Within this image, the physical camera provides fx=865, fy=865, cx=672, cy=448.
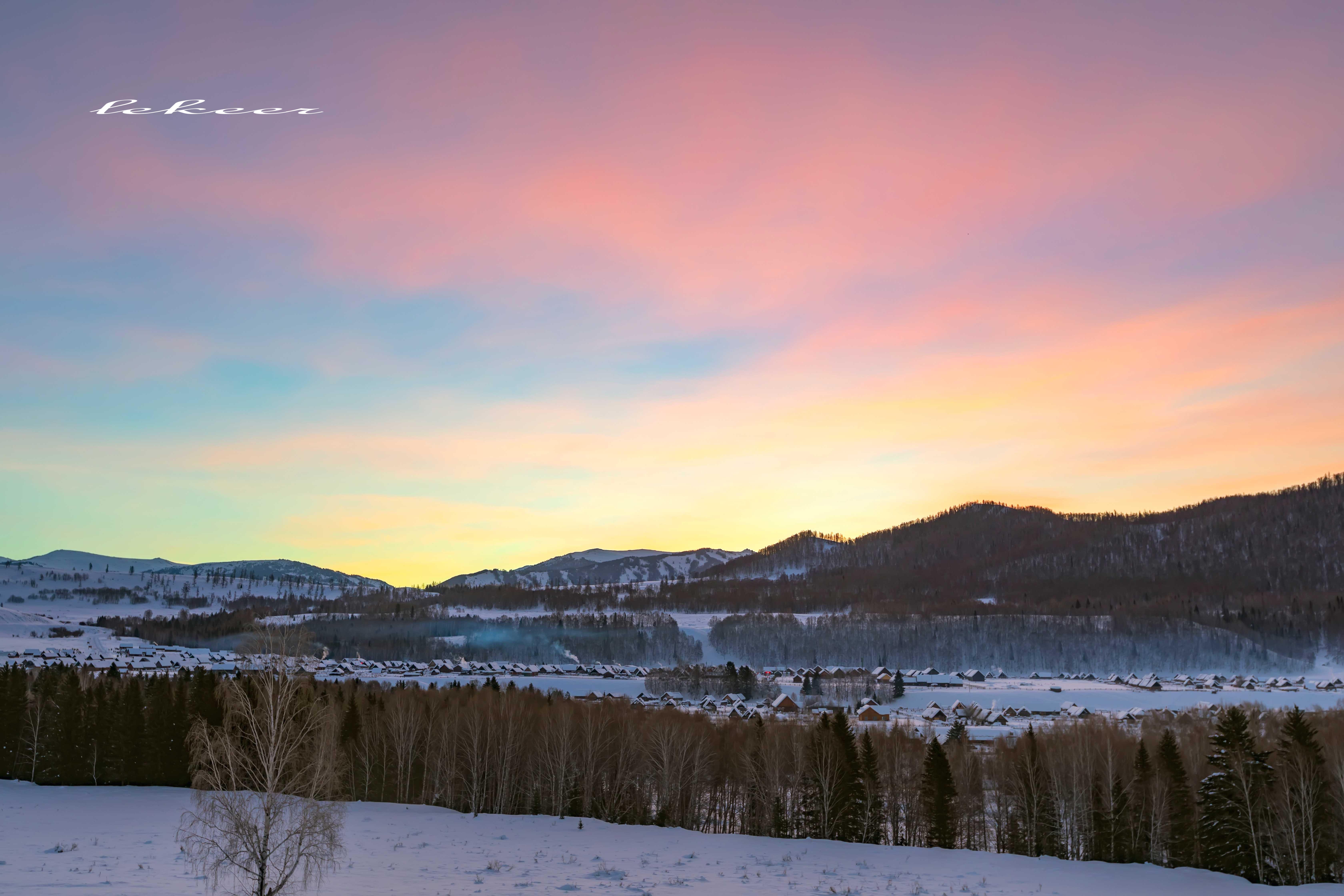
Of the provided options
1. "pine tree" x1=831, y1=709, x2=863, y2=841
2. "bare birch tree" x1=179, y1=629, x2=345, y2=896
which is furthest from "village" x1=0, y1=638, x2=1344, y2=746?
"bare birch tree" x1=179, y1=629, x2=345, y2=896

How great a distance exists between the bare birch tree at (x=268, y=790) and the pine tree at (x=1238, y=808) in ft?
158

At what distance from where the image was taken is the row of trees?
166 ft

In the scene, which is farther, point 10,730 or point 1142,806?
point 10,730

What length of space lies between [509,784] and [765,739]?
2074cm

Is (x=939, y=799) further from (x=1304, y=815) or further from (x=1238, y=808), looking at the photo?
(x=1304, y=815)

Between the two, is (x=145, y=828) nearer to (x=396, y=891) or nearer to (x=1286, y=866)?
(x=396, y=891)

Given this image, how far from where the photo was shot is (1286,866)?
48344mm

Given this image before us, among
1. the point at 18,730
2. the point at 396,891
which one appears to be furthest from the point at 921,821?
the point at 18,730

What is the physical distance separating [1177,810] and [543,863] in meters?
41.6

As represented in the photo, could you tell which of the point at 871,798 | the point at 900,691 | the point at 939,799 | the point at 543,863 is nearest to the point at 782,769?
the point at 871,798

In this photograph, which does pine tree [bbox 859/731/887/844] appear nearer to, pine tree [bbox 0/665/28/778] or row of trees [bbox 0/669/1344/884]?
row of trees [bbox 0/669/1344/884]

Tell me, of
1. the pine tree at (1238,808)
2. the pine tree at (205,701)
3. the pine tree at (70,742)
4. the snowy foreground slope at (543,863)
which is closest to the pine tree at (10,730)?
the pine tree at (70,742)

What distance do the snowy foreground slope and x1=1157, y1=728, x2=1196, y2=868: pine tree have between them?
1013 centimetres

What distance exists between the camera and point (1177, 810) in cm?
5456
